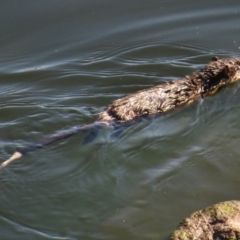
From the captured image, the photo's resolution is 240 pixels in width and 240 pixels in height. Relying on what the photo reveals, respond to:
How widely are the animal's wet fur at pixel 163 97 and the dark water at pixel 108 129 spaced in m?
0.11

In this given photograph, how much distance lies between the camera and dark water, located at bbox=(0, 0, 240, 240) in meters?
6.26

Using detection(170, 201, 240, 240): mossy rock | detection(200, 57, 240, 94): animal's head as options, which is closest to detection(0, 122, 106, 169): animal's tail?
detection(200, 57, 240, 94): animal's head

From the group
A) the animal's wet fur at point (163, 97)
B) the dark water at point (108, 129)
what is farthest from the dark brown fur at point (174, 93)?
the dark water at point (108, 129)

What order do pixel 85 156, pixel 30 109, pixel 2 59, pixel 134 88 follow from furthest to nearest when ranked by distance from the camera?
pixel 2 59 → pixel 134 88 → pixel 30 109 → pixel 85 156

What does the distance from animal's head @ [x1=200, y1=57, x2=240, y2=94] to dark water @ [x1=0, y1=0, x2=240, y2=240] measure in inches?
5.5

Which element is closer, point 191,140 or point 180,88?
point 191,140

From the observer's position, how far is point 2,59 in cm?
898

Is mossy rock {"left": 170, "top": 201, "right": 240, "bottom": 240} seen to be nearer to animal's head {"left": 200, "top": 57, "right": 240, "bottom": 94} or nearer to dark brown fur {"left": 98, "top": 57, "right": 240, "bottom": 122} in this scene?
dark brown fur {"left": 98, "top": 57, "right": 240, "bottom": 122}

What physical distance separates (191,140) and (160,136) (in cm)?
34

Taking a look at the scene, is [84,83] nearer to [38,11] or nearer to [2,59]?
[2,59]

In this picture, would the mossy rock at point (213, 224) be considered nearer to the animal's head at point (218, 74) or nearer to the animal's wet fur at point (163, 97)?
the animal's wet fur at point (163, 97)

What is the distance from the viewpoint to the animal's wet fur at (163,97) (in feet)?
23.7

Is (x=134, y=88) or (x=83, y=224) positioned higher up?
(x=134, y=88)

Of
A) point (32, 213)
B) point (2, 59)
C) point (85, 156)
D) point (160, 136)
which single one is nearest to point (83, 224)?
point (32, 213)
